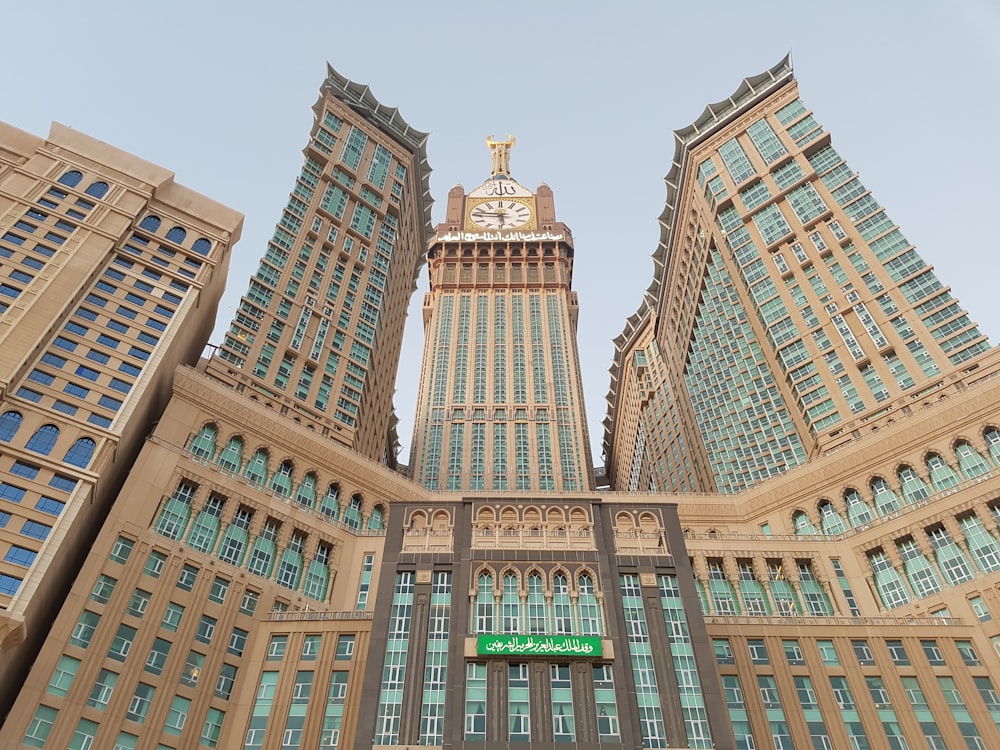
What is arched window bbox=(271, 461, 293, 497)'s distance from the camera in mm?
69312

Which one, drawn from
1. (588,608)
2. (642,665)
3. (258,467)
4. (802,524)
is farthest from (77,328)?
(802,524)

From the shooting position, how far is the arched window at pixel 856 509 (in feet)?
225

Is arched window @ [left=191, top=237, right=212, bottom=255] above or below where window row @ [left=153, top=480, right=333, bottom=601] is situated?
above

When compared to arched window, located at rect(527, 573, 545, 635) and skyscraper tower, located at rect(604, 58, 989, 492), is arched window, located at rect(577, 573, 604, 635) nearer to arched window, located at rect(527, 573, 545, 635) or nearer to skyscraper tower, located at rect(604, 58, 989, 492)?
A: arched window, located at rect(527, 573, 545, 635)

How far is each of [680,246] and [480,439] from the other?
4135cm

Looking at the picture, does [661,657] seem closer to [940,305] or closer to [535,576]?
[535,576]

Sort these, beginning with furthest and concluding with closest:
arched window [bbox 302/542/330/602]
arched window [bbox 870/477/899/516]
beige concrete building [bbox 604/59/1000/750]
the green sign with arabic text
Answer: arched window [bbox 870/477/899/516] → arched window [bbox 302/542/330/602] → beige concrete building [bbox 604/59/1000/750] → the green sign with arabic text

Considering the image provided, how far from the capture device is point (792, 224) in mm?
94625

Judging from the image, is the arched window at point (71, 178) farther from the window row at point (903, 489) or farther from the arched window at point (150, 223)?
the window row at point (903, 489)

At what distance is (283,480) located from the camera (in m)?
70.2

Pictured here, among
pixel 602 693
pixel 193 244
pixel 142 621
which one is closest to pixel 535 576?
pixel 602 693

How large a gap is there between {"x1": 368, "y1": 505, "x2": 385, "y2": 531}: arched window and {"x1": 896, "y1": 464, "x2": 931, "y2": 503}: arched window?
147ft

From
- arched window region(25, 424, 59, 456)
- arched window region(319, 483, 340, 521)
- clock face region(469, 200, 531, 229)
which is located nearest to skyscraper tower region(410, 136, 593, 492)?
clock face region(469, 200, 531, 229)

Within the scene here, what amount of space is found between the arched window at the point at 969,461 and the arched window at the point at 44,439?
6857 cm
